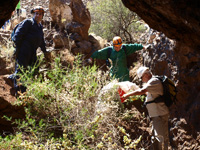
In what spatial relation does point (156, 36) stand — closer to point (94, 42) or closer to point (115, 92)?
point (115, 92)

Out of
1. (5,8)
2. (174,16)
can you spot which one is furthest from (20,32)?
(174,16)

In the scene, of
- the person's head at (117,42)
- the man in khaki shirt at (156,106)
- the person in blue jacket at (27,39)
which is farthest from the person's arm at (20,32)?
the man in khaki shirt at (156,106)

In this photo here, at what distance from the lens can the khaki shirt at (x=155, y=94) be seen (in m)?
3.97

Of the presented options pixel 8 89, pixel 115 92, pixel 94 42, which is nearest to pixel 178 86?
pixel 115 92

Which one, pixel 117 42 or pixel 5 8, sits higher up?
pixel 5 8

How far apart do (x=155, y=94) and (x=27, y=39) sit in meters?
3.15

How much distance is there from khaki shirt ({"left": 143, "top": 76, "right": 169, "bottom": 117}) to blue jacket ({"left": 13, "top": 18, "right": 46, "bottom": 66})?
290cm

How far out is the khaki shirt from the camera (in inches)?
156

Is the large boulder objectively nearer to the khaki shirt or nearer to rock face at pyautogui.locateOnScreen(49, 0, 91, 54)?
rock face at pyautogui.locateOnScreen(49, 0, 91, 54)

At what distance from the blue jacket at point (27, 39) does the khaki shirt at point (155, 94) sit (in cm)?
290

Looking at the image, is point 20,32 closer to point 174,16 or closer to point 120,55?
point 120,55

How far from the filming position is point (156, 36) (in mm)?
6012

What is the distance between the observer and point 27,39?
5.68 meters

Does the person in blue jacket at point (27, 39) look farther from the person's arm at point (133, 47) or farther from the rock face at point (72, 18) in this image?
the person's arm at point (133, 47)
